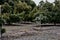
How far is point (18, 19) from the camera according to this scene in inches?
968

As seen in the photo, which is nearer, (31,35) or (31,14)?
(31,35)

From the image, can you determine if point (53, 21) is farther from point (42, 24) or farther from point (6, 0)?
point (6, 0)

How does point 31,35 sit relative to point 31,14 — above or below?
below

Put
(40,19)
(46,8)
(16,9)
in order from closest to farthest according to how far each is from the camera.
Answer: (40,19) < (46,8) < (16,9)

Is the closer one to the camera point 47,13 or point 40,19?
point 40,19

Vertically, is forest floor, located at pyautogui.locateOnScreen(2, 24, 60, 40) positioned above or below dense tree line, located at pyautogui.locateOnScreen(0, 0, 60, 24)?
below

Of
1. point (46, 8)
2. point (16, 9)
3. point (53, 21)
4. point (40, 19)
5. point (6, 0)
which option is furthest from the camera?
point (6, 0)

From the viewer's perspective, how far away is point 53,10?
26.1m

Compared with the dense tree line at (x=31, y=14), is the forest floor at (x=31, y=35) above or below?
below

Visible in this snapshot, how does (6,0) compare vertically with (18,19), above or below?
above

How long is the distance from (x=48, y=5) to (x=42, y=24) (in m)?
4.85

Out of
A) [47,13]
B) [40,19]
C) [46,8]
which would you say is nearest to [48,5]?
[46,8]

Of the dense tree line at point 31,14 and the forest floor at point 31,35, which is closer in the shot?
the forest floor at point 31,35

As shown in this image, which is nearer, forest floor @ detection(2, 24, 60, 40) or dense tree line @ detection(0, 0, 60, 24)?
forest floor @ detection(2, 24, 60, 40)
